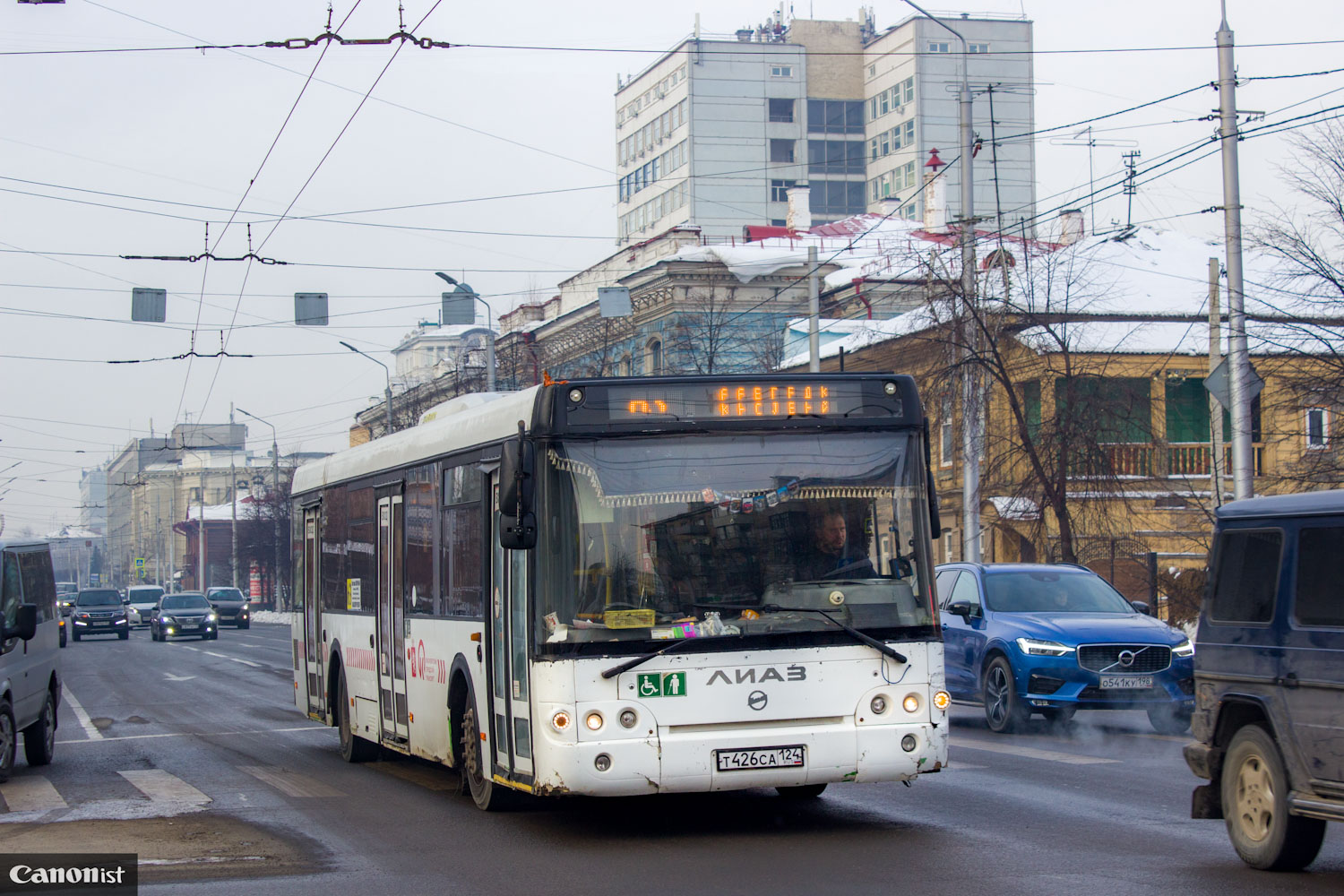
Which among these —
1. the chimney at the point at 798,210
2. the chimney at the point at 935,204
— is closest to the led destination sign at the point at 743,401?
the chimney at the point at 935,204

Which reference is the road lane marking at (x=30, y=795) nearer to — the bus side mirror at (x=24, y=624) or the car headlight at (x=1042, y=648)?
the bus side mirror at (x=24, y=624)

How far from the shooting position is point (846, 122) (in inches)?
4031

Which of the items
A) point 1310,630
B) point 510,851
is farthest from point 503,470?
point 1310,630

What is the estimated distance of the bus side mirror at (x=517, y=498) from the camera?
338 inches

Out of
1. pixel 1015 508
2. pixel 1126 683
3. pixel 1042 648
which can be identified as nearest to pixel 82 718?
pixel 1042 648

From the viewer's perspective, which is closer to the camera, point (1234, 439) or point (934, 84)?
point (1234, 439)

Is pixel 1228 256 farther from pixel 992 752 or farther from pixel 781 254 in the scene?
pixel 781 254

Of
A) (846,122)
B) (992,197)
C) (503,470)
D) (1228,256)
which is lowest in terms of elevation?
(503,470)

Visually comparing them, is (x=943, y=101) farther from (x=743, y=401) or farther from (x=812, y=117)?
(x=743, y=401)

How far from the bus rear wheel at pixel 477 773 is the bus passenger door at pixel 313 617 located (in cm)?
508

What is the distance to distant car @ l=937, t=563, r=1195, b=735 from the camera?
583 inches

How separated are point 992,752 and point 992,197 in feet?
277

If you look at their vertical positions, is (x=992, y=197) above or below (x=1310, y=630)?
above

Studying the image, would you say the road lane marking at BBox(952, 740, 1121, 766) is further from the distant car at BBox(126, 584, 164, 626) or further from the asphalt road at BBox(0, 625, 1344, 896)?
the distant car at BBox(126, 584, 164, 626)
